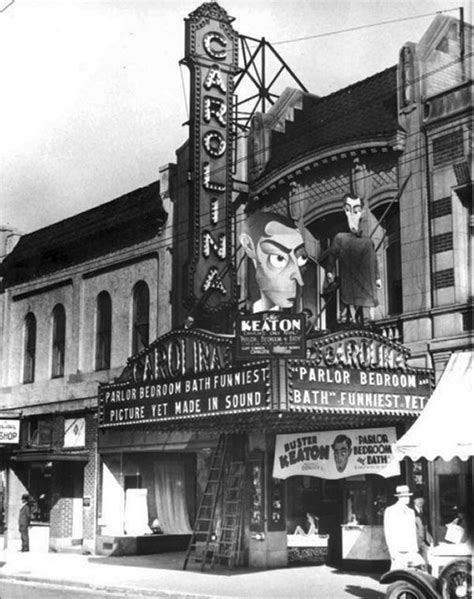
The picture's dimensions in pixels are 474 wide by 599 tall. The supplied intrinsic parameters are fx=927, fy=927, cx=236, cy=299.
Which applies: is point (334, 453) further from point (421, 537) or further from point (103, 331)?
point (103, 331)

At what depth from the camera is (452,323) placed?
1778 centimetres

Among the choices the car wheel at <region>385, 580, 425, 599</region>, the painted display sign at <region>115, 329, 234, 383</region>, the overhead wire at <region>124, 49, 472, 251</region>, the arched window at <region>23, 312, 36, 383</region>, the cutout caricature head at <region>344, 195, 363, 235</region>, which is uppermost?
the overhead wire at <region>124, 49, 472, 251</region>

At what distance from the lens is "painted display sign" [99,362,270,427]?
16859 millimetres

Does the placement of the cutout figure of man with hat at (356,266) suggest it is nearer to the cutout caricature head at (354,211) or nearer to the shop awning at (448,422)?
the cutout caricature head at (354,211)

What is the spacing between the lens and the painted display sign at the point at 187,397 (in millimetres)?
16859

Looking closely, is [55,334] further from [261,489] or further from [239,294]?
[261,489]

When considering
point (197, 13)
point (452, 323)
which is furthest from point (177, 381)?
point (197, 13)

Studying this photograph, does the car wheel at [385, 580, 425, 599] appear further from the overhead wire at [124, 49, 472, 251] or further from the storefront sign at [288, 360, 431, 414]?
the overhead wire at [124, 49, 472, 251]

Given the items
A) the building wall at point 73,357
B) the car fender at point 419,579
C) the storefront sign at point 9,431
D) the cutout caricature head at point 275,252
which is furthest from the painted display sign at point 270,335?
the storefront sign at point 9,431

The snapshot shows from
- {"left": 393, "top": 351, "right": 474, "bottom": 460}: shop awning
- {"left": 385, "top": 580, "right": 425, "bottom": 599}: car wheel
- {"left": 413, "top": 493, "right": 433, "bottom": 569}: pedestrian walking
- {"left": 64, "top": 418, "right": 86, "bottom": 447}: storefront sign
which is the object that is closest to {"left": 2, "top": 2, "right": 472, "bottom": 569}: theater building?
{"left": 64, "top": 418, "right": 86, "bottom": 447}: storefront sign

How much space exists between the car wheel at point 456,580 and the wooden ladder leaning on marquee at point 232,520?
8.74 meters

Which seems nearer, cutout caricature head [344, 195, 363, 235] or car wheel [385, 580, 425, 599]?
car wheel [385, 580, 425, 599]

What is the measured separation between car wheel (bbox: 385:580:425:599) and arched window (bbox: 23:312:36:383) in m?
20.0

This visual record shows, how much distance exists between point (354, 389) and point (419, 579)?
5.23 meters
